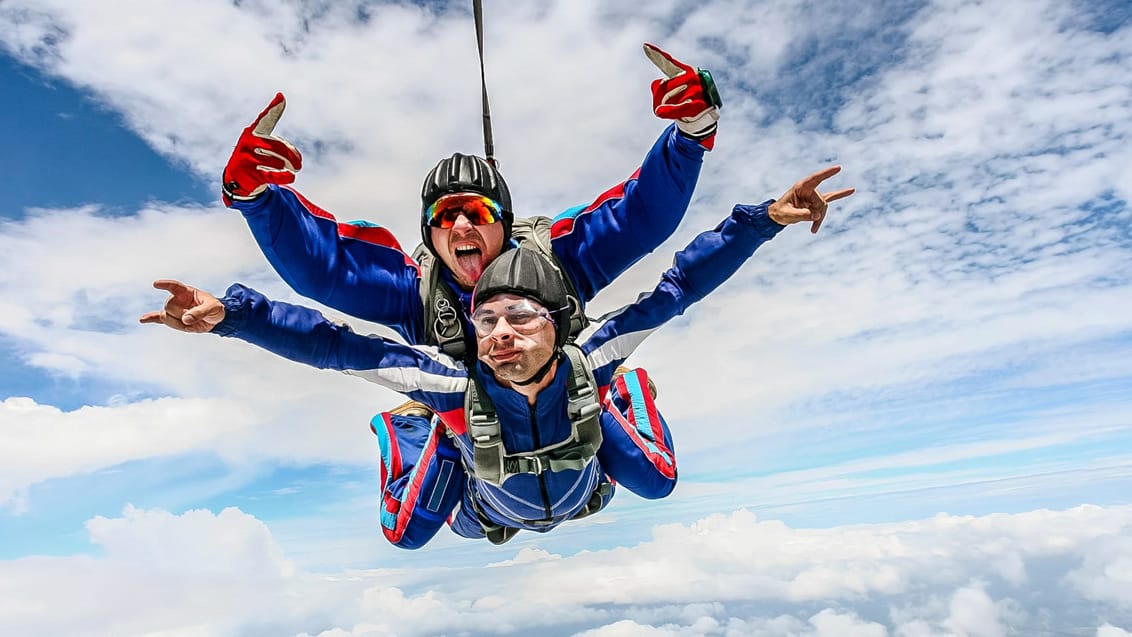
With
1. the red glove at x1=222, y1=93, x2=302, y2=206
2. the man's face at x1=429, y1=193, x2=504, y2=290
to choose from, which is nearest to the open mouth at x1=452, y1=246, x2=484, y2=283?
the man's face at x1=429, y1=193, x2=504, y2=290

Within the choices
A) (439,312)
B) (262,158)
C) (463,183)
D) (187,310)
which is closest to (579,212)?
(463,183)

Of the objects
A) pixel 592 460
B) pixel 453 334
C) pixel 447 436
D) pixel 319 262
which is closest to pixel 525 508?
pixel 592 460

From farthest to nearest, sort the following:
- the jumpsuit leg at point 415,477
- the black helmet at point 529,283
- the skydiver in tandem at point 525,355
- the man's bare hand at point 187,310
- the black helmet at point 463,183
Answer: the jumpsuit leg at point 415,477, the black helmet at point 463,183, the black helmet at point 529,283, the skydiver in tandem at point 525,355, the man's bare hand at point 187,310

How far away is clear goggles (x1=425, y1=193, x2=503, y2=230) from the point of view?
11.4 ft

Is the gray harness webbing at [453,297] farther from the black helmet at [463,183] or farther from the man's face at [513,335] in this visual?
the man's face at [513,335]

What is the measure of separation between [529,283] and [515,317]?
0.16 meters

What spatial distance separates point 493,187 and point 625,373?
1414mm

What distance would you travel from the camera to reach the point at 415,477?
3.93 metres

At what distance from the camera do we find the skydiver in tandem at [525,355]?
291 centimetres

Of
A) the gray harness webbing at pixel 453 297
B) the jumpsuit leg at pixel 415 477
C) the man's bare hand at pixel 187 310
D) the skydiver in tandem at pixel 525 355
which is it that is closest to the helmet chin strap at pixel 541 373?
the skydiver in tandem at pixel 525 355

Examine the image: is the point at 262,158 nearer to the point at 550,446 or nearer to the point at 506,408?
the point at 506,408

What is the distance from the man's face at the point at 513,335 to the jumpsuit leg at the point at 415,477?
3.42 ft

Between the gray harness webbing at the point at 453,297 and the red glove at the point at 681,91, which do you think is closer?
the red glove at the point at 681,91

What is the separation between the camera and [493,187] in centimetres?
360
